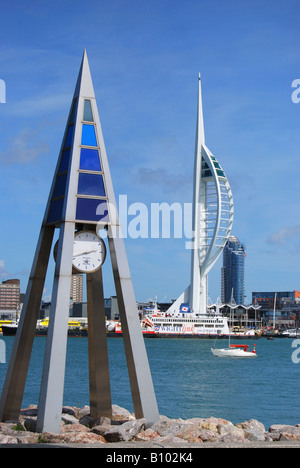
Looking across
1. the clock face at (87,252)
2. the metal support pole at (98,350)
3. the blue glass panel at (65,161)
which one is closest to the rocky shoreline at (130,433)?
the metal support pole at (98,350)

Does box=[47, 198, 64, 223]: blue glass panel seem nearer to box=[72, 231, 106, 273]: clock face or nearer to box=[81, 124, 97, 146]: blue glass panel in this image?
box=[72, 231, 106, 273]: clock face

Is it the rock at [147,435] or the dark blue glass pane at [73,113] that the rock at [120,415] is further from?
the dark blue glass pane at [73,113]

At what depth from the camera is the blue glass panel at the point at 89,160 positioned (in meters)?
10.5

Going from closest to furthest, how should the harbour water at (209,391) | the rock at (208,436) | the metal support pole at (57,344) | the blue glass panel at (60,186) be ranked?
the metal support pole at (57,344), the rock at (208,436), the blue glass panel at (60,186), the harbour water at (209,391)

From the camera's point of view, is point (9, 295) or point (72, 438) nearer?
point (72, 438)

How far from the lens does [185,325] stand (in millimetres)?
96312

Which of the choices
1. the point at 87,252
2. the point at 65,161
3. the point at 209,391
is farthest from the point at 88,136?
the point at 209,391

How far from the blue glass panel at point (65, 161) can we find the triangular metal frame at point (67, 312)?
89 mm

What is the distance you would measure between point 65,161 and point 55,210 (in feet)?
2.60

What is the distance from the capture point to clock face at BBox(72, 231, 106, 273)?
34.1 feet

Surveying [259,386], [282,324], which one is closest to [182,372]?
[259,386]

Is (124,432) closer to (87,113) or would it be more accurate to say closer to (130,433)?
(130,433)
